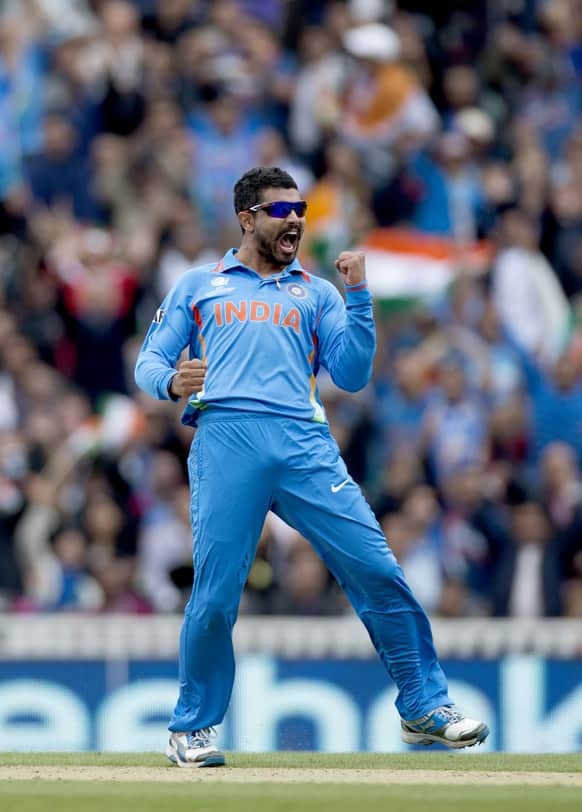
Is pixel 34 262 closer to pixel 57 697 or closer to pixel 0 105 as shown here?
pixel 0 105

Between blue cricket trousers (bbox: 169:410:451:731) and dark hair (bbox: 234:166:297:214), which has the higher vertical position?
dark hair (bbox: 234:166:297:214)

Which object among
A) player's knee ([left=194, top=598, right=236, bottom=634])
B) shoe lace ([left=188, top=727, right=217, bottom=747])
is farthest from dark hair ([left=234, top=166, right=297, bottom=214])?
shoe lace ([left=188, top=727, right=217, bottom=747])

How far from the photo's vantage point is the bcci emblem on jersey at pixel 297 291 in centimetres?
780

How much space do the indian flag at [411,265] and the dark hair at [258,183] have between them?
6630 mm

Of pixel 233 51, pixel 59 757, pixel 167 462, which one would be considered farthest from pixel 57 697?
pixel 233 51

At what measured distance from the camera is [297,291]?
308 inches

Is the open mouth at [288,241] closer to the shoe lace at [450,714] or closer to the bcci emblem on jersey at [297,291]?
the bcci emblem on jersey at [297,291]

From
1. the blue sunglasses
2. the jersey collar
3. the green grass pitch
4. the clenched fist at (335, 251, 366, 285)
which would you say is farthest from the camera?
the jersey collar

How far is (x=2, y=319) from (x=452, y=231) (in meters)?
3.77

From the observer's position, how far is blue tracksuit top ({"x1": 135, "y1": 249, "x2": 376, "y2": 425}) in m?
7.63

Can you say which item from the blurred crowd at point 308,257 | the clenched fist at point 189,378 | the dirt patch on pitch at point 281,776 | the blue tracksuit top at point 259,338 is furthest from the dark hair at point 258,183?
the blurred crowd at point 308,257

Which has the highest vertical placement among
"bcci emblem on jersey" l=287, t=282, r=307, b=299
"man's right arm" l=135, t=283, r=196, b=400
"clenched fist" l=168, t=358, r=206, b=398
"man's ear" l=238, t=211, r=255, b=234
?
"man's ear" l=238, t=211, r=255, b=234

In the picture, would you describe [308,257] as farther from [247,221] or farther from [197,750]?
[197,750]

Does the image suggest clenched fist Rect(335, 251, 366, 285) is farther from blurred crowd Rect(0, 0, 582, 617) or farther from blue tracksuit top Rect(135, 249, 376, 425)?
blurred crowd Rect(0, 0, 582, 617)
